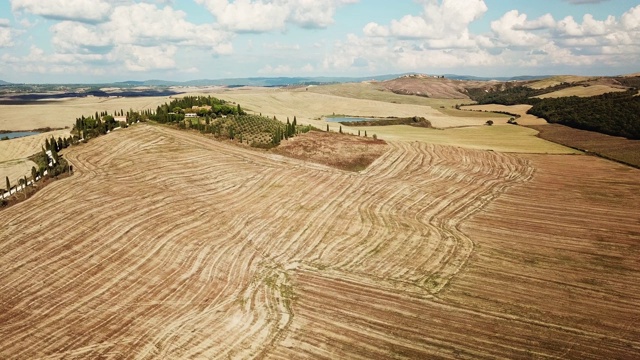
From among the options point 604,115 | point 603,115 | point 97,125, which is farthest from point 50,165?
point 603,115

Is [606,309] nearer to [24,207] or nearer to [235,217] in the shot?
[235,217]

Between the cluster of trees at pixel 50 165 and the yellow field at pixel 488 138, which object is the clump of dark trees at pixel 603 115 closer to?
the yellow field at pixel 488 138

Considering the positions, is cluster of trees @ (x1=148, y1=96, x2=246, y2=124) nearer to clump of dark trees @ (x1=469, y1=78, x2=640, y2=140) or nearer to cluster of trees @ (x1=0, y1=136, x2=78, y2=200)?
cluster of trees @ (x1=0, y1=136, x2=78, y2=200)

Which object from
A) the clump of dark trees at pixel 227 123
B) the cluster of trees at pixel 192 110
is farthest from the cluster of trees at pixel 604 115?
the cluster of trees at pixel 192 110

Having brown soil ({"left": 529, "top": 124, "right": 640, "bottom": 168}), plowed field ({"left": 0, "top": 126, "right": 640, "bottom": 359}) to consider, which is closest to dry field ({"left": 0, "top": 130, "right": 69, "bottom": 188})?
plowed field ({"left": 0, "top": 126, "right": 640, "bottom": 359})

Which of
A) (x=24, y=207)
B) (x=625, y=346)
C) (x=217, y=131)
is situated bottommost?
(x=625, y=346)

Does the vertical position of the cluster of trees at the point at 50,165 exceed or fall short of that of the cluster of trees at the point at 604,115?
it falls short

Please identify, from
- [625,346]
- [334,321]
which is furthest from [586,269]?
[334,321]
